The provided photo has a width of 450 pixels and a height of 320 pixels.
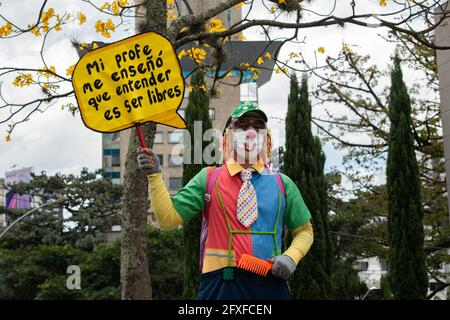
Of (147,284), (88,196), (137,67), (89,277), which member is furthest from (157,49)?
(88,196)

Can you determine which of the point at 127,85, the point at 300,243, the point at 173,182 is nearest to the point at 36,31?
the point at 127,85

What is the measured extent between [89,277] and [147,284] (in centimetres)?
1880

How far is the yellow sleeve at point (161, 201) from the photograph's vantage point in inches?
129

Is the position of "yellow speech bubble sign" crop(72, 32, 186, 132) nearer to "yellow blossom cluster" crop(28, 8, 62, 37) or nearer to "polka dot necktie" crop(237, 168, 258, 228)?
"polka dot necktie" crop(237, 168, 258, 228)

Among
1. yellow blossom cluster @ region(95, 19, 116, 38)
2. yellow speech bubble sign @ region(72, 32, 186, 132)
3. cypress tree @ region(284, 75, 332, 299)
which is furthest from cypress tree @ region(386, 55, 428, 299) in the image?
yellow speech bubble sign @ region(72, 32, 186, 132)

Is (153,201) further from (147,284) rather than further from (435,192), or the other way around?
(435,192)

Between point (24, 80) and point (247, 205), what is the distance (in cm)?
445

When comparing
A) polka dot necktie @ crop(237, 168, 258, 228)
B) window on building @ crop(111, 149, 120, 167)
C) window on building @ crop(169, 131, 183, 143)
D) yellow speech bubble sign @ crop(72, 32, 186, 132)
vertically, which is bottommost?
polka dot necktie @ crop(237, 168, 258, 228)

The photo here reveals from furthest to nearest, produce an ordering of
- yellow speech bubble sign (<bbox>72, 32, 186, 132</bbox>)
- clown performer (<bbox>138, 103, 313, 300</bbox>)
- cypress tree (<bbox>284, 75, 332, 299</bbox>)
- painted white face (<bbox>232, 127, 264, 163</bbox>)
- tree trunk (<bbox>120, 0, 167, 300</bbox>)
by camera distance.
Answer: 1. cypress tree (<bbox>284, 75, 332, 299</bbox>)
2. tree trunk (<bbox>120, 0, 167, 300</bbox>)
3. painted white face (<bbox>232, 127, 264, 163</bbox>)
4. yellow speech bubble sign (<bbox>72, 32, 186, 132</bbox>)
5. clown performer (<bbox>138, 103, 313, 300</bbox>)

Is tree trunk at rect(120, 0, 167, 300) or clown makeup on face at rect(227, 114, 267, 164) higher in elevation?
clown makeup on face at rect(227, 114, 267, 164)

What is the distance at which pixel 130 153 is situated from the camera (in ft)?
17.8

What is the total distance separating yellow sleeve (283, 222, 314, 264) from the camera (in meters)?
3.29

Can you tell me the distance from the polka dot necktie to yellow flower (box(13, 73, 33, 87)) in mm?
4305

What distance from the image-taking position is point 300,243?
3412 millimetres
